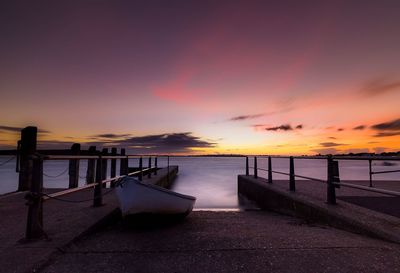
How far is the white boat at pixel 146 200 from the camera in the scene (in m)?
5.49

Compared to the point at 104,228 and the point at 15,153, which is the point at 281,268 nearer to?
the point at 104,228

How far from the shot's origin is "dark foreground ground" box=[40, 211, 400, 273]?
10.8ft

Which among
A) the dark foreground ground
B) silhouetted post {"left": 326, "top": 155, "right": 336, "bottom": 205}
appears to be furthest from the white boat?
silhouetted post {"left": 326, "top": 155, "right": 336, "bottom": 205}

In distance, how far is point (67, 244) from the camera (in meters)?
3.88

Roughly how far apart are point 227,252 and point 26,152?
8.24m

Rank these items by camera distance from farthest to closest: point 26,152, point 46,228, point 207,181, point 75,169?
point 207,181 < point 75,169 < point 26,152 < point 46,228

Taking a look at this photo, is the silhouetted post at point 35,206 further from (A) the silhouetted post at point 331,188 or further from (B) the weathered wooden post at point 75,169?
(B) the weathered wooden post at point 75,169

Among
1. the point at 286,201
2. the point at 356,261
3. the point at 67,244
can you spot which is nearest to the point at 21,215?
the point at 67,244

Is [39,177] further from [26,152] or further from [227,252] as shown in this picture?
[26,152]

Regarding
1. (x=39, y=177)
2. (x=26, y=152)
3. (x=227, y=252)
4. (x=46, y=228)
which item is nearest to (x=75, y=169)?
(x=26, y=152)

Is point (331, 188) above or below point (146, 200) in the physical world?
above

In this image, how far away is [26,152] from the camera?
9.31 m

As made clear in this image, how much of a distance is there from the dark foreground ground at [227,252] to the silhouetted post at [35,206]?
61 cm

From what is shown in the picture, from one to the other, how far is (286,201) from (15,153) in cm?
890
